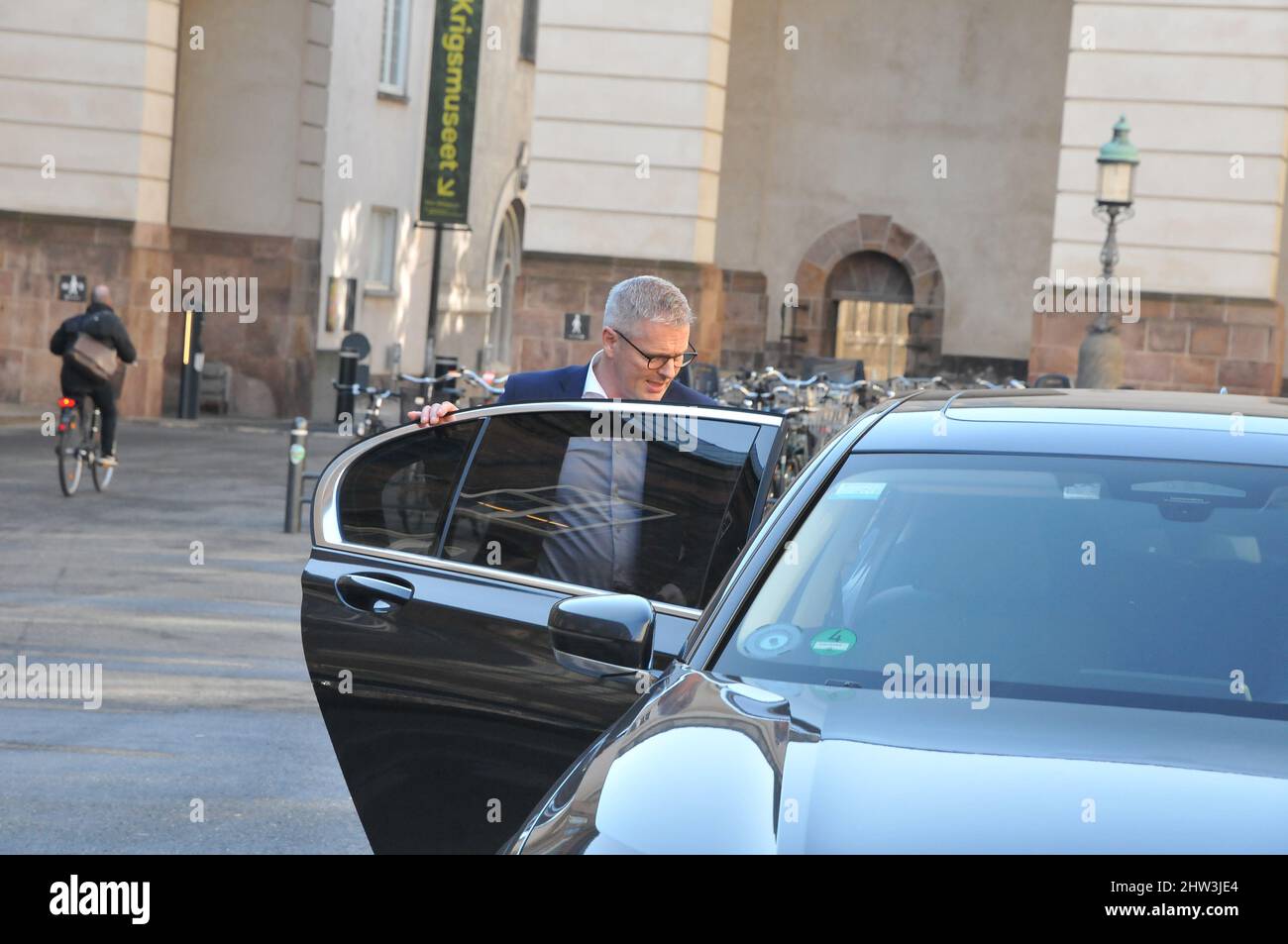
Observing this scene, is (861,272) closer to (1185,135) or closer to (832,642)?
(1185,135)

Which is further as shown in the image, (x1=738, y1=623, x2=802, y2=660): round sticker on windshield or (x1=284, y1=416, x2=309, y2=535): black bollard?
(x1=284, y1=416, x2=309, y2=535): black bollard

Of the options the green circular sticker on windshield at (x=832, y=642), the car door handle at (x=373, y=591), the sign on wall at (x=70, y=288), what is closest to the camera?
the green circular sticker on windshield at (x=832, y=642)

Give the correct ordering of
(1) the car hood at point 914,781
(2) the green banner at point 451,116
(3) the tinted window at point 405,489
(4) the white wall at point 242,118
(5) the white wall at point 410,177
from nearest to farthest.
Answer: (1) the car hood at point 914,781 → (3) the tinted window at point 405,489 → (4) the white wall at point 242,118 → (2) the green banner at point 451,116 → (5) the white wall at point 410,177

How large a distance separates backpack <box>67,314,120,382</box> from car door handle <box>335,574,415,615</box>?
12.9 meters

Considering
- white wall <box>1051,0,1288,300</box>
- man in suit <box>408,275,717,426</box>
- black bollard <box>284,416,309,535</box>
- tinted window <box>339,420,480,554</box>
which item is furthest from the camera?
white wall <box>1051,0,1288,300</box>

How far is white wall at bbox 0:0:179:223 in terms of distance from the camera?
956 inches

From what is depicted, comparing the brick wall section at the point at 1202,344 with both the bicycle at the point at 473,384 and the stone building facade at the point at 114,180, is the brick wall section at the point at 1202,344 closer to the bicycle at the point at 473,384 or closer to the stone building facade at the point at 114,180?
the bicycle at the point at 473,384

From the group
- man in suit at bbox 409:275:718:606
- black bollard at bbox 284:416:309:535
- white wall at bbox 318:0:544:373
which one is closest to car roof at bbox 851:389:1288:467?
man in suit at bbox 409:275:718:606

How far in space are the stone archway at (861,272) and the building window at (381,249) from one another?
400 inches

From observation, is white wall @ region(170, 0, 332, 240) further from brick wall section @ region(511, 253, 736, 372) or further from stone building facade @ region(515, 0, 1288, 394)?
brick wall section @ region(511, 253, 736, 372)

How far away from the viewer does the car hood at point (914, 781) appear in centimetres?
269

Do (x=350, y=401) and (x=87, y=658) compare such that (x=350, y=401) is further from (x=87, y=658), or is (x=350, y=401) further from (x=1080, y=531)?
(x=1080, y=531)

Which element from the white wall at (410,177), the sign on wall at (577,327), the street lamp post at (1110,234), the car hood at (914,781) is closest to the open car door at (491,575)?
the car hood at (914,781)

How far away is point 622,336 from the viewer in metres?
5.38
